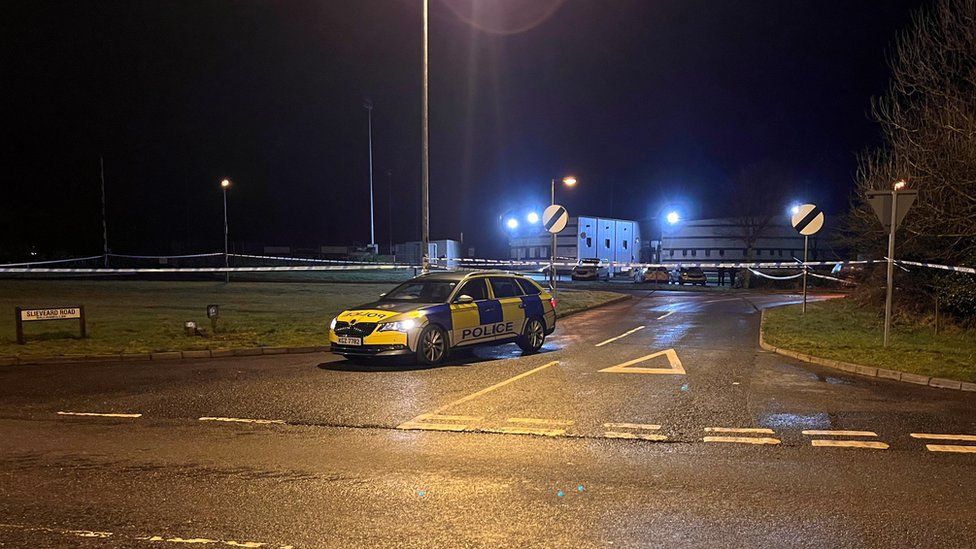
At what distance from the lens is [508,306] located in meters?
11.4

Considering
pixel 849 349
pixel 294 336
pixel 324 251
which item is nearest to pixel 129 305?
pixel 294 336

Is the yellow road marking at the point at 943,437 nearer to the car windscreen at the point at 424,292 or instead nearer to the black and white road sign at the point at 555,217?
the car windscreen at the point at 424,292

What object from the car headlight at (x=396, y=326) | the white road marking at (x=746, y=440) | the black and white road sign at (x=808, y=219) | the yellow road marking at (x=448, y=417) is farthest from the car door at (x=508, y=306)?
the black and white road sign at (x=808, y=219)

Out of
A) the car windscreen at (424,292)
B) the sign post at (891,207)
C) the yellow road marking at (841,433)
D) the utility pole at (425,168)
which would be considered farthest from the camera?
the utility pole at (425,168)

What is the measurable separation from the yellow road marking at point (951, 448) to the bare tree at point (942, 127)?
7760 mm

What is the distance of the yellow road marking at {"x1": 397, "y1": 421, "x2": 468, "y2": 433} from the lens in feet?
20.7

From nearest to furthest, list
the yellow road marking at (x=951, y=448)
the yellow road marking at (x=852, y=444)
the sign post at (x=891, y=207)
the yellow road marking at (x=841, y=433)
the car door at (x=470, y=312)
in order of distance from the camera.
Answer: the yellow road marking at (x=951, y=448)
the yellow road marking at (x=852, y=444)
the yellow road marking at (x=841, y=433)
the car door at (x=470, y=312)
the sign post at (x=891, y=207)

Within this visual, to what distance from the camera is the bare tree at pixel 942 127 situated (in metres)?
11.6

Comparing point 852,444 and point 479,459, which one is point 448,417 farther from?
point 852,444

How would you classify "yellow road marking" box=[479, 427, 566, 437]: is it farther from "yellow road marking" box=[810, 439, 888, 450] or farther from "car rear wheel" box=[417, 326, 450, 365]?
"car rear wheel" box=[417, 326, 450, 365]

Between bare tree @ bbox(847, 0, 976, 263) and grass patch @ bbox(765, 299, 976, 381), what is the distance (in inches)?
85.6

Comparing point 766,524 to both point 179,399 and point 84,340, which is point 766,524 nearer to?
point 179,399

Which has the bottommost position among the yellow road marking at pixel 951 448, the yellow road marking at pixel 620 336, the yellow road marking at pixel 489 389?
the yellow road marking at pixel 620 336

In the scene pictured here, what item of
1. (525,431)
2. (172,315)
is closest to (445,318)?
(525,431)
